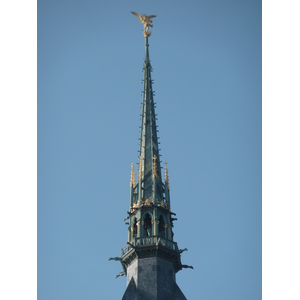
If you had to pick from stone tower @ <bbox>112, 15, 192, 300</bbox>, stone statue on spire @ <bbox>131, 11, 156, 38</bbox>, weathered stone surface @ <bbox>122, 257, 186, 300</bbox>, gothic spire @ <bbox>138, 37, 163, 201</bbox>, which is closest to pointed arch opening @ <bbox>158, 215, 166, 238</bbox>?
stone tower @ <bbox>112, 15, 192, 300</bbox>

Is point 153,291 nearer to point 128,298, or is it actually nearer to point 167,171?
point 128,298

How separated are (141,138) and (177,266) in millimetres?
15591

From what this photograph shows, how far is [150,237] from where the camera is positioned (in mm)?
67625

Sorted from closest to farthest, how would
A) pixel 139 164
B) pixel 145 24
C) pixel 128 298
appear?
pixel 128 298 → pixel 139 164 → pixel 145 24

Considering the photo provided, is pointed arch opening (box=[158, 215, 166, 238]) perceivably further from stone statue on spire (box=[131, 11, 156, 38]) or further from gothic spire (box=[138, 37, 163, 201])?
stone statue on spire (box=[131, 11, 156, 38])

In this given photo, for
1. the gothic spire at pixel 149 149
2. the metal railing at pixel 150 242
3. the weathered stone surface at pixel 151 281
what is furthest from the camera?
the gothic spire at pixel 149 149

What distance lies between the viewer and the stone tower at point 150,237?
213ft

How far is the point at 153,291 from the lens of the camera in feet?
210

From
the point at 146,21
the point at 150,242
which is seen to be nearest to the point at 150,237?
the point at 150,242

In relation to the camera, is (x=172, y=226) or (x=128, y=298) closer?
(x=128, y=298)

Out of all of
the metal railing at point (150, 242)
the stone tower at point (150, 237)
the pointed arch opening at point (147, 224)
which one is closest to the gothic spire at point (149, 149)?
the stone tower at point (150, 237)

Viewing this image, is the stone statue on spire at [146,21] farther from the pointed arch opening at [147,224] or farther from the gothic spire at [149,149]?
the pointed arch opening at [147,224]

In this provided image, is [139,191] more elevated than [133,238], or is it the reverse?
[139,191]
